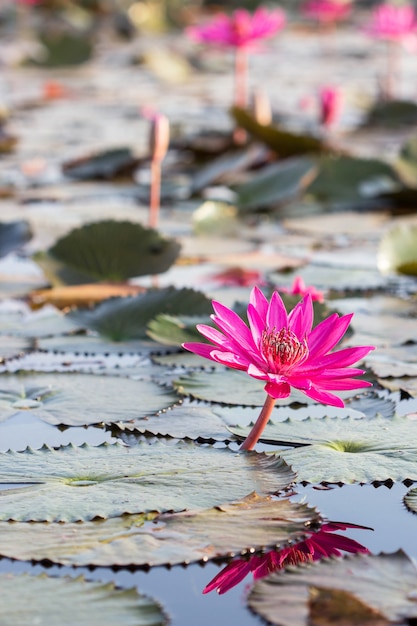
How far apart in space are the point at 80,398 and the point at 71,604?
2.23 ft

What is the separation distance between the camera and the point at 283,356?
4.33ft

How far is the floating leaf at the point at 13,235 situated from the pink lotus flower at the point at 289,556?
1446 mm

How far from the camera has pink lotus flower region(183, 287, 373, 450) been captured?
1301 mm

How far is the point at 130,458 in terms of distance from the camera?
141cm

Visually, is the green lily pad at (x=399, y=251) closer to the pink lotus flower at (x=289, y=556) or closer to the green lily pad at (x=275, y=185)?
the green lily pad at (x=275, y=185)

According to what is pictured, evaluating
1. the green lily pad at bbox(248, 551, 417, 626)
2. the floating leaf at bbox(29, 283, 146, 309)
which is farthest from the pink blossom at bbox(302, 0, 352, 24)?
the green lily pad at bbox(248, 551, 417, 626)

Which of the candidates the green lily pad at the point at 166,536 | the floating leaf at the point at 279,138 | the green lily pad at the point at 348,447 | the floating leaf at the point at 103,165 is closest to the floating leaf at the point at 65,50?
the floating leaf at the point at 103,165

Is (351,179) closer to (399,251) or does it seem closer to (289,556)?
(399,251)

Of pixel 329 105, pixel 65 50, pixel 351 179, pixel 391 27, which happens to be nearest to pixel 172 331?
pixel 351 179

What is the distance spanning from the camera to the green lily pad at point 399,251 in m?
2.50

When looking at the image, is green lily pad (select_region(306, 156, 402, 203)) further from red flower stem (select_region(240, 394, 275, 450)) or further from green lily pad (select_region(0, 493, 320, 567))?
green lily pad (select_region(0, 493, 320, 567))

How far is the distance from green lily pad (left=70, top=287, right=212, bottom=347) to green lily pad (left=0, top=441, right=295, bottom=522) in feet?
2.02

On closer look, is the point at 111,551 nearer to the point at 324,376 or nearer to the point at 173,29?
the point at 324,376

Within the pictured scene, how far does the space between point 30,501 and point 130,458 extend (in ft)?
0.59
